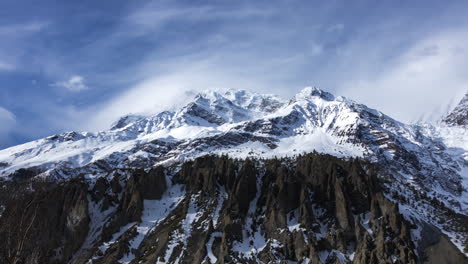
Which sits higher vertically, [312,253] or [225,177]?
[225,177]

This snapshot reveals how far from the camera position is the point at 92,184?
147 metres

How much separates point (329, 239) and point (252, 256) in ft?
80.3

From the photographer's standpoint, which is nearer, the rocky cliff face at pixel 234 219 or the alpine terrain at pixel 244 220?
the alpine terrain at pixel 244 220

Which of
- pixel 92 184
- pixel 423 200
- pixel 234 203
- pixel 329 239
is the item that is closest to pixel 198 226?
pixel 234 203

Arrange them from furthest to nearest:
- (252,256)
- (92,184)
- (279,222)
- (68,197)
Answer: (92,184) → (68,197) → (279,222) → (252,256)

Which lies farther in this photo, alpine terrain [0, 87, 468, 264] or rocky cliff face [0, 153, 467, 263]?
rocky cliff face [0, 153, 467, 263]

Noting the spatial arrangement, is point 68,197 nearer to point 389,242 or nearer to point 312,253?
point 312,253

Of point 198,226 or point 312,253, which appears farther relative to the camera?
point 198,226

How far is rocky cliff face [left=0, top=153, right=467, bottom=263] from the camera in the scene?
318 feet

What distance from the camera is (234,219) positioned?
114 meters

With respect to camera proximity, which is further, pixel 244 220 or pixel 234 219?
pixel 244 220

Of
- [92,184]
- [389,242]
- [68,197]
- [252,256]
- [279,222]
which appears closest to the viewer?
[389,242]

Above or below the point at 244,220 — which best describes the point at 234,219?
above

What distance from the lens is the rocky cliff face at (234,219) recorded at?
97062 mm
